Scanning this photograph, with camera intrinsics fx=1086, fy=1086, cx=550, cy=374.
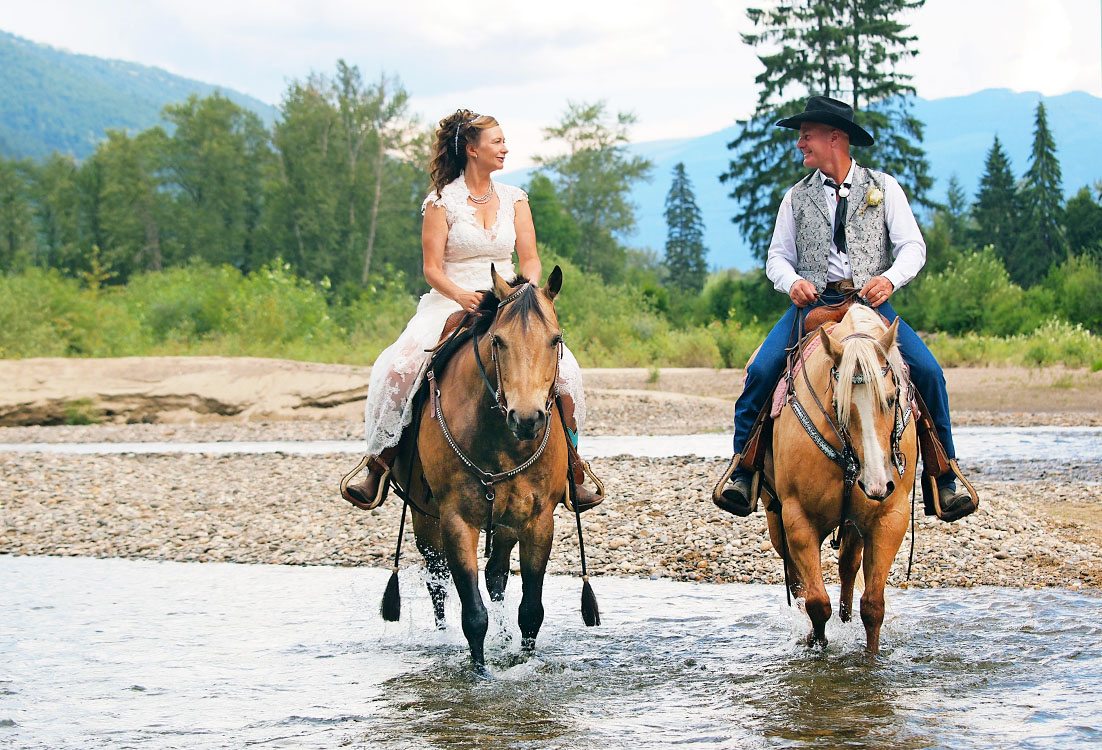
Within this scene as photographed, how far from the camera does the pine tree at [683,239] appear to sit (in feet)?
A: 330

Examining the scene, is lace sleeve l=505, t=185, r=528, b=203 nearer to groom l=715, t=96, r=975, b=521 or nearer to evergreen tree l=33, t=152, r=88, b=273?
groom l=715, t=96, r=975, b=521

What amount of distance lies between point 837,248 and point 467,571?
3.18 m

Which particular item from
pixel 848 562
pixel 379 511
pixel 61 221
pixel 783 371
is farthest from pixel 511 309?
pixel 61 221

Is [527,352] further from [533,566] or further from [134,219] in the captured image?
[134,219]

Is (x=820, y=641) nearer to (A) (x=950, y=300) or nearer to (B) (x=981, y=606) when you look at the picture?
(B) (x=981, y=606)

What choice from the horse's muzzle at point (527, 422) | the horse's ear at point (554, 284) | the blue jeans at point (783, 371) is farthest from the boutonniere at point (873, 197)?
the horse's muzzle at point (527, 422)

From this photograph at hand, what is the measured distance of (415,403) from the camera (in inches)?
270

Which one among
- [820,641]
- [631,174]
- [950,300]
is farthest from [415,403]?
[631,174]

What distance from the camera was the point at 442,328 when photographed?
7.18 m

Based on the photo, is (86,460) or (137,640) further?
(86,460)

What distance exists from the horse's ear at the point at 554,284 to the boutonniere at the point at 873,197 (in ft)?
7.67

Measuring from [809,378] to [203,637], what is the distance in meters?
4.56

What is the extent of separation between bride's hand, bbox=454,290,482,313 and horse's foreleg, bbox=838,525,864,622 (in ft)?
8.49

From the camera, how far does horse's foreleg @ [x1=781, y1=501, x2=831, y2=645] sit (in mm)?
6168
